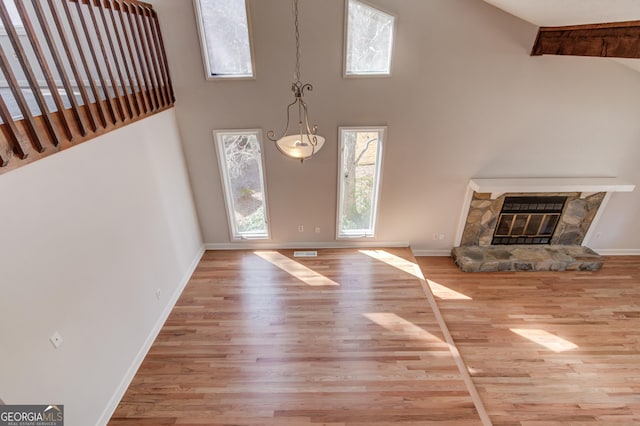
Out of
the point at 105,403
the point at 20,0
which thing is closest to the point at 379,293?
the point at 105,403

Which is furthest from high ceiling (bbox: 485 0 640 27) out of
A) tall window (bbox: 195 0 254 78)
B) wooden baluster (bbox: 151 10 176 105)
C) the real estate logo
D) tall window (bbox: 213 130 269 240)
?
the real estate logo

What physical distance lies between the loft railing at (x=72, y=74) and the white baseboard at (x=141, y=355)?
2278 mm

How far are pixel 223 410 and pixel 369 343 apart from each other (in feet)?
5.50

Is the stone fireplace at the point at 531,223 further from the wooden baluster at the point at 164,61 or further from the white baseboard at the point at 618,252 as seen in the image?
the wooden baluster at the point at 164,61

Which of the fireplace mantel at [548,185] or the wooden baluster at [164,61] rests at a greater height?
the wooden baluster at [164,61]

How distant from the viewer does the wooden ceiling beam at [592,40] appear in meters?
2.61

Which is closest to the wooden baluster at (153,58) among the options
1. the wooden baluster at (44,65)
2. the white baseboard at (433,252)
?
the wooden baluster at (44,65)

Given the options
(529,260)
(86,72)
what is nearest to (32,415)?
(86,72)

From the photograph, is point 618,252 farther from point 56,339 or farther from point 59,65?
point 59,65

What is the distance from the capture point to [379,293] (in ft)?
13.8

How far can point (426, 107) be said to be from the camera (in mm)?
4129

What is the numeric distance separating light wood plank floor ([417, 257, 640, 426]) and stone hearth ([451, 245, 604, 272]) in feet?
0.37

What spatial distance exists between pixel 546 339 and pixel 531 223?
81.4 inches

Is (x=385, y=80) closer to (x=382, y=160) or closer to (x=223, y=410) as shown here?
(x=382, y=160)
